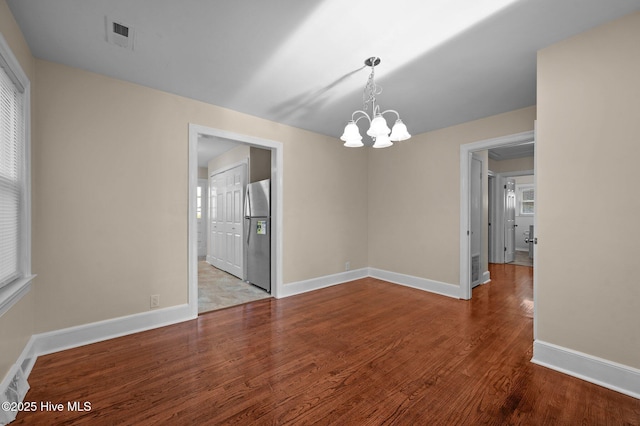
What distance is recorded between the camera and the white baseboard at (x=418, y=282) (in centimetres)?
395

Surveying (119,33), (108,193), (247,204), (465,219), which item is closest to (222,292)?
(247,204)

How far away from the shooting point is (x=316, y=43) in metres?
2.06

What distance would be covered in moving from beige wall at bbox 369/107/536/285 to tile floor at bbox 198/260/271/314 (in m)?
2.33

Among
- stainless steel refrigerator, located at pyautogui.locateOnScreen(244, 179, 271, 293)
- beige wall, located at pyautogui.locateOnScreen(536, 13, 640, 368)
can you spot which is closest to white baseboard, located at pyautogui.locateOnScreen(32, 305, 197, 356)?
stainless steel refrigerator, located at pyautogui.locateOnScreen(244, 179, 271, 293)

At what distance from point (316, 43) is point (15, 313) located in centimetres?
296

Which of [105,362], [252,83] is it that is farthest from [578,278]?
[105,362]

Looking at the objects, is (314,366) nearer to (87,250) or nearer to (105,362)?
(105,362)

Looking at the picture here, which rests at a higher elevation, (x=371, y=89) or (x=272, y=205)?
(x=371, y=89)

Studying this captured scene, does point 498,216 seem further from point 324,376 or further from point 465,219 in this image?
point 324,376

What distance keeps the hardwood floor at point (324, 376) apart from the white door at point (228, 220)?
2.02m

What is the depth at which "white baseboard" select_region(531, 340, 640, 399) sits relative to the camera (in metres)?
1.81

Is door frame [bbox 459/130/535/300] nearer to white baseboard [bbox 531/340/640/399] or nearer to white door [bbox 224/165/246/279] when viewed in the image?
white baseboard [bbox 531/340/640/399]

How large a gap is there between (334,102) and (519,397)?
3.15 m

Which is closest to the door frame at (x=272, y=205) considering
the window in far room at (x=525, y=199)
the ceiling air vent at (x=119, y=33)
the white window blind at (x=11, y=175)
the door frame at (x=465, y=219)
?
the ceiling air vent at (x=119, y=33)
